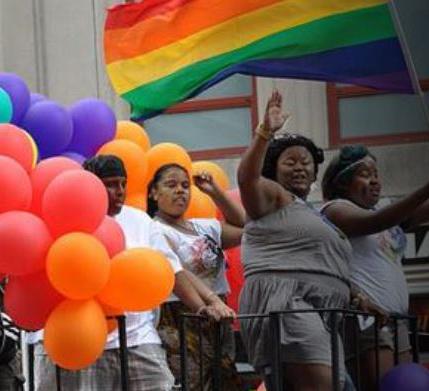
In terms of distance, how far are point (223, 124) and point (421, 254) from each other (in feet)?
6.67

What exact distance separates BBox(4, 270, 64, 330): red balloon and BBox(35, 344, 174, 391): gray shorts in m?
0.69

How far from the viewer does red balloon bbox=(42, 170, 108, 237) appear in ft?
20.9

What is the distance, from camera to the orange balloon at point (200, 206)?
862 cm

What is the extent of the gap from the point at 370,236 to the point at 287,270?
78cm

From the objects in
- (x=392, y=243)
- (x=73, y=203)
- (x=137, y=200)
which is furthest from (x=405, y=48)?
(x=73, y=203)

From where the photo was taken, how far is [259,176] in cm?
695

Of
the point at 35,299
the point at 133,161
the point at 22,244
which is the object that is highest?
the point at 133,161

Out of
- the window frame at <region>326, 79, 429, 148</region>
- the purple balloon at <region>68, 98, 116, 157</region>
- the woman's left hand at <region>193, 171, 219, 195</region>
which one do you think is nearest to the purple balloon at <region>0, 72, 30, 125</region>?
the purple balloon at <region>68, 98, 116, 157</region>

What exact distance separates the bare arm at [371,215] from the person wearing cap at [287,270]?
0.18 meters

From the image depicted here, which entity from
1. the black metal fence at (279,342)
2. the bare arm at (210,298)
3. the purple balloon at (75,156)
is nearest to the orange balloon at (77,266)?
the black metal fence at (279,342)

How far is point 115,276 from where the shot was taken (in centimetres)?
650

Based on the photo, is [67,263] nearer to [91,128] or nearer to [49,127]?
[49,127]

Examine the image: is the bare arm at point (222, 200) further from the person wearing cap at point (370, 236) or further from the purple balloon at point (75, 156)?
the purple balloon at point (75, 156)

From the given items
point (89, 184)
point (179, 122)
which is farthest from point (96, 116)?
point (179, 122)
